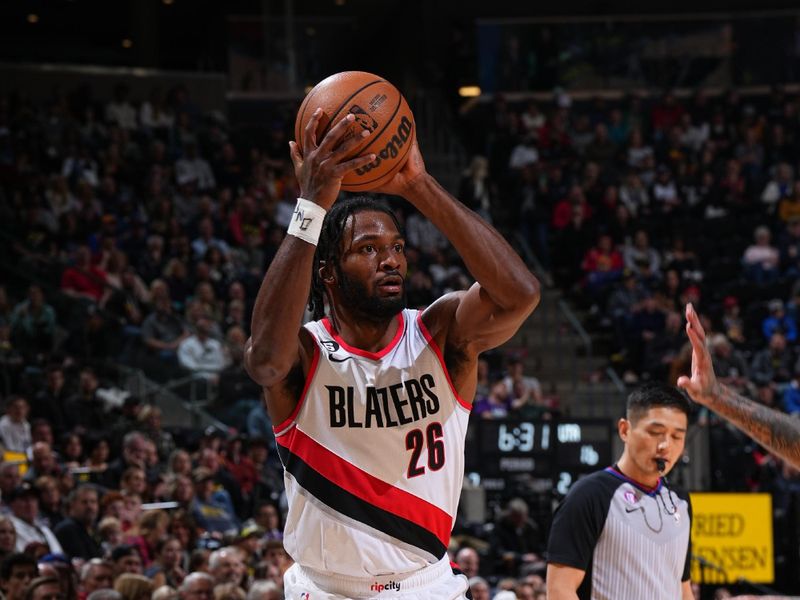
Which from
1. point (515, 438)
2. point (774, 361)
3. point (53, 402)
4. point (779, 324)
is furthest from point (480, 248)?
point (779, 324)

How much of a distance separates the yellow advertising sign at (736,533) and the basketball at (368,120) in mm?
8855

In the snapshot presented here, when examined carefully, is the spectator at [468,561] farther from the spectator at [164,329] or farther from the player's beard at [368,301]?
the player's beard at [368,301]

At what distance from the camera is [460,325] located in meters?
4.19

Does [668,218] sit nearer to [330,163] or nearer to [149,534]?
[149,534]

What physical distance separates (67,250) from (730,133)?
456 inches

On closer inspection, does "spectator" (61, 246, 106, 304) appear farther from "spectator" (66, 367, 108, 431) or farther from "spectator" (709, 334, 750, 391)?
"spectator" (709, 334, 750, 391)

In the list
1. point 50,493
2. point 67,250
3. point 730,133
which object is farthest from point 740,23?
point 50,493

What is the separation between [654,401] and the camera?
5590 millimetres

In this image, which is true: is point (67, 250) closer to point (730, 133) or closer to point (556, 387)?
point (556, 387)

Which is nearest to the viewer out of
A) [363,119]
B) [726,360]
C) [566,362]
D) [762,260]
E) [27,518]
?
[363,119]

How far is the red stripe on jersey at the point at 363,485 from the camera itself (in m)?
4.11

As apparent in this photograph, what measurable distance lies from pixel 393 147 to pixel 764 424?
58.1 inches

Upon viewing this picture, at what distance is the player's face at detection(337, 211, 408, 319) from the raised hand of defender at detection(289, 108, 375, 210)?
35cm

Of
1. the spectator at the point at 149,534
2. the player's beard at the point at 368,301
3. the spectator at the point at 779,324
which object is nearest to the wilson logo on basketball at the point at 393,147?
the player's beard at the point at 368,301
